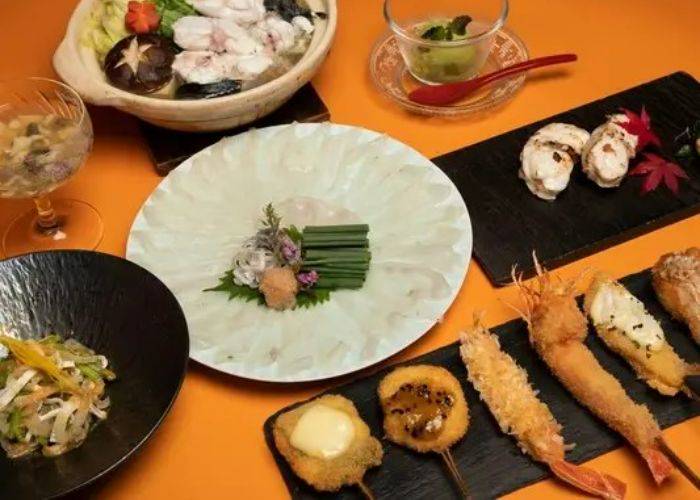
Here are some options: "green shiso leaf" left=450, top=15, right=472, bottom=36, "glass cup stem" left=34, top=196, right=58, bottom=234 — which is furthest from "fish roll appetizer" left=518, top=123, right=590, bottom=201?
"glass cup stem" left=34, top=196, right=58, bottom=234

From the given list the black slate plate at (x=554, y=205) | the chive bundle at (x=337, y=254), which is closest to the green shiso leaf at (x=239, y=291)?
the chive bundle at (x=337, y=254)

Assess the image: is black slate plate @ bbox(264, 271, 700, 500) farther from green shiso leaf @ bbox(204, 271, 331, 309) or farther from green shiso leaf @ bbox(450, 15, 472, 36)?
green shiso leaf @ bbox(450, 15, 472, 36)

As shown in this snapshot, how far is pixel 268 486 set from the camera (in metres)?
1.43

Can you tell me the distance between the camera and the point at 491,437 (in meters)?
1.43

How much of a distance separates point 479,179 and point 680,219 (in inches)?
16.9

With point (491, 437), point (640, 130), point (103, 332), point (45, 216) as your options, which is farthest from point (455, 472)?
point (45, 216)

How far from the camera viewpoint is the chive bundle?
1.65 m

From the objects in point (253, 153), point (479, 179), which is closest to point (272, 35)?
point (253, 153)

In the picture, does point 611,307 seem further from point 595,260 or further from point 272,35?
point 272,35

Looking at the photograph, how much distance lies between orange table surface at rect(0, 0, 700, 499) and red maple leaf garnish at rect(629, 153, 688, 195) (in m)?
0.10

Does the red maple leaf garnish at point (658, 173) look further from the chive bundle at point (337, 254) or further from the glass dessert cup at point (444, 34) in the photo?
the chive bundle at point (337, 254)

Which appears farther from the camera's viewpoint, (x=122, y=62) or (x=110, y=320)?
(x=122, y=62)

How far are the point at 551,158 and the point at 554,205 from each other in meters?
0.10

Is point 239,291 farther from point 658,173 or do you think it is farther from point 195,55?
point 658,173
